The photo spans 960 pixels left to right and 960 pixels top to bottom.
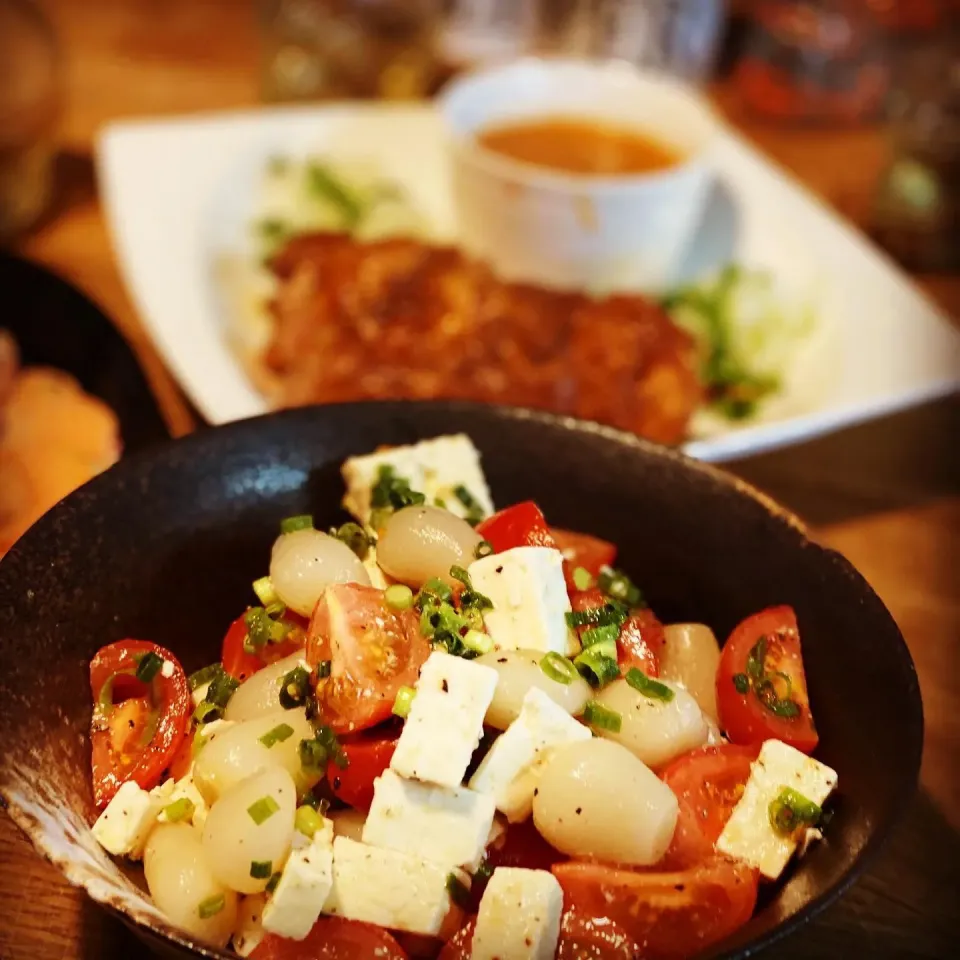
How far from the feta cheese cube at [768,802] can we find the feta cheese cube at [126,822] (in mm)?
496

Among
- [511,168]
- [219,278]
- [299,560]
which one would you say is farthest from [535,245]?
[299,560]

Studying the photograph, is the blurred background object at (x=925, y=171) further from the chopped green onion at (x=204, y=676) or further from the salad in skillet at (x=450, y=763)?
the chopped green onion at (x=204, y=676)

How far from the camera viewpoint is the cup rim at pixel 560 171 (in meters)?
2.05

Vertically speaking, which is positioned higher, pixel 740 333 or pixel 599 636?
pixel 599 636

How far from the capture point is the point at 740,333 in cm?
214

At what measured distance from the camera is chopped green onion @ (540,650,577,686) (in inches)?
36.7

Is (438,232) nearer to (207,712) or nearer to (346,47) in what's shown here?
(346,47)

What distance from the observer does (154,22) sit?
3207mm

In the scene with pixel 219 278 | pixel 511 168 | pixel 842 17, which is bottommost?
pixel 219 278

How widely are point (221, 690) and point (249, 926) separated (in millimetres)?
211

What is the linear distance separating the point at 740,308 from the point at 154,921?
1.76 meters

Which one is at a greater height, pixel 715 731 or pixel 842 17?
pixel 842 17

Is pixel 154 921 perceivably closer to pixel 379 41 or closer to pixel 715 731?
pixel 715 731

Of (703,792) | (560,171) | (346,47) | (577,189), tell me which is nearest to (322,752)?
(703,792)
